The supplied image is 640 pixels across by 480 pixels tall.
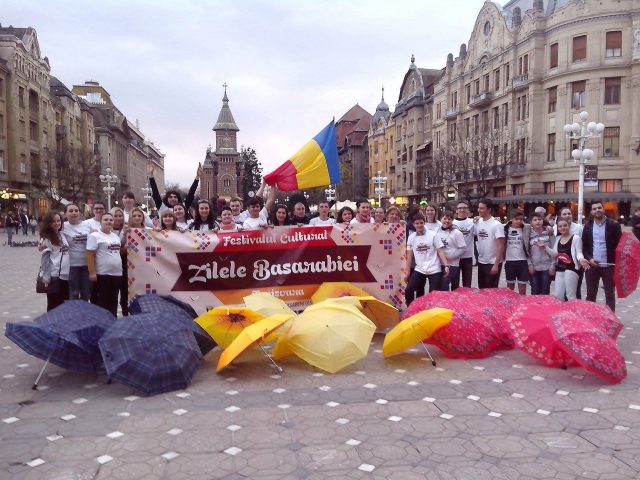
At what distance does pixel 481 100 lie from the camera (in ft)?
161

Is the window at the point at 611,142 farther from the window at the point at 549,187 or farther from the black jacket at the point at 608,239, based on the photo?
the black jacket at the point at 608,239

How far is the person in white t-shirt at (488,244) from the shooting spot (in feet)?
29.7

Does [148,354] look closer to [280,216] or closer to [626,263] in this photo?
[280,216]

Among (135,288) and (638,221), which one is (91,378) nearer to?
(135,288)

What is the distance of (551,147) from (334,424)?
42.2 meters

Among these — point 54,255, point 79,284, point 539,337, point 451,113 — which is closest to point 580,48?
point 451,113

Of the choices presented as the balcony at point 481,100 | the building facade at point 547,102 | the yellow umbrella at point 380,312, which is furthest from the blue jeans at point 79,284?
the balcony at point 481,100

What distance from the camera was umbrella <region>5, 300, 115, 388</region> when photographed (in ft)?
18.2

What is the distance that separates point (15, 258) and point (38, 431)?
18.7 metres

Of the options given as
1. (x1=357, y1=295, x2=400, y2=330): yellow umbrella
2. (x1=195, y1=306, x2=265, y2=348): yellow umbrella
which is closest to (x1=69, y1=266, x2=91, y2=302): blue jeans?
(x1=195, y1=306, x2=265, y2=348): yellow umbrella

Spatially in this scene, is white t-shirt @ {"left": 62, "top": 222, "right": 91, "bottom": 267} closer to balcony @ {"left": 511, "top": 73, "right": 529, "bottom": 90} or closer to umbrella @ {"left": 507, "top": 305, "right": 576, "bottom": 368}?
umbrella @ {"left": 507, "top": 305, "right": 576, "bottom": 368}

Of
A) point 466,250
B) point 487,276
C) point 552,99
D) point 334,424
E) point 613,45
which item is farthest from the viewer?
point 552,99

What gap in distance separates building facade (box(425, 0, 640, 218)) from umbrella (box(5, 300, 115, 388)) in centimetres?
3241

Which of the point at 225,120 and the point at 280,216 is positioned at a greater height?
the point at 225,120
